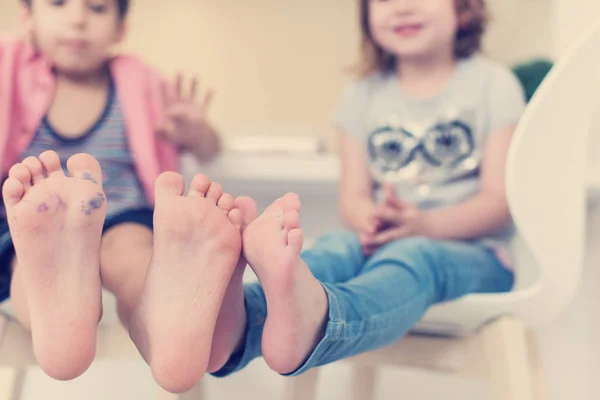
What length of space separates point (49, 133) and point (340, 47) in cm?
49

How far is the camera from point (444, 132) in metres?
0.64

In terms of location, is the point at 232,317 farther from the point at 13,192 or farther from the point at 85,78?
the point at 85,78

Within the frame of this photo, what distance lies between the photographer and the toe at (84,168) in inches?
14.0

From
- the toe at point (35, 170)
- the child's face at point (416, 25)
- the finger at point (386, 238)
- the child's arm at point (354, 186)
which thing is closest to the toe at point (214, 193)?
the toe at point (35, 170)

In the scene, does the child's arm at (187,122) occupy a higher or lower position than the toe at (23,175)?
lower

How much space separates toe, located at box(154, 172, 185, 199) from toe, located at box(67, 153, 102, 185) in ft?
0.14

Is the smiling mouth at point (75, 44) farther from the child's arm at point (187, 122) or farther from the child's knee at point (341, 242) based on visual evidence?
the child's knee at point (341, 242)

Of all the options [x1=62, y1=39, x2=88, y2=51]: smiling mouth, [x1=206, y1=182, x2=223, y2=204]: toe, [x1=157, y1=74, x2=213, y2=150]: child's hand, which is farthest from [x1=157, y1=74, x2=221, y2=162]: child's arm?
[x1=206, y1=182, x2=223, y2=204]: toe

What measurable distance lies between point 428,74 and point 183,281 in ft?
1.59

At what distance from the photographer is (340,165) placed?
75 cm

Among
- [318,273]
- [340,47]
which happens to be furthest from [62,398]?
[340,47]

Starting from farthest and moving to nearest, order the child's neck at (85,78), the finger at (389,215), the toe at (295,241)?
1. the child's neck at (85,78)
2. the finger at (389,215)
3. the toe at (295,241)

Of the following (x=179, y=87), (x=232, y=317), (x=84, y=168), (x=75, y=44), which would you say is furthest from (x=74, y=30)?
(x=232, y=317)

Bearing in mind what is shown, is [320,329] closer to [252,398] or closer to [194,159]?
[252,398]
